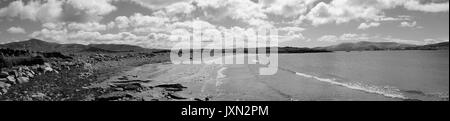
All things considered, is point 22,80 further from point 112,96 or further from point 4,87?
point 112,96

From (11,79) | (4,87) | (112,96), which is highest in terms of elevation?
(11,79)

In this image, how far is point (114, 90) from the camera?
15500 millimetres

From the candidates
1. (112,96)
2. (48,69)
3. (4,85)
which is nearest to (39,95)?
(4,85)

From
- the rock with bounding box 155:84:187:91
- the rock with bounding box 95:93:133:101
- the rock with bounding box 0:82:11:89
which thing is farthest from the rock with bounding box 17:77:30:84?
the rock with bounding box 155:84:187:91

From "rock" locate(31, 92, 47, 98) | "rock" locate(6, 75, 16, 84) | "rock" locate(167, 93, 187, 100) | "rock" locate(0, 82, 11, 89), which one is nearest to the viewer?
"rock" locate(31, 92, 47, 98)

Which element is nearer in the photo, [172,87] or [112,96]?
[112,96]

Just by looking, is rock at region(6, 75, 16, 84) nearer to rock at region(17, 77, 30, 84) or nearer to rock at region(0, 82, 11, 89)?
rock at region(17, 77, 30, 84)

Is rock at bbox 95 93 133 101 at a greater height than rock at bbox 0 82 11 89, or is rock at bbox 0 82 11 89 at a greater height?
rock at bbox 0 82 11 89

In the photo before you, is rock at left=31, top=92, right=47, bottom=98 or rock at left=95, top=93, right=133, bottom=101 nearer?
rock at left=95, top=93, right=133, bottom=101
